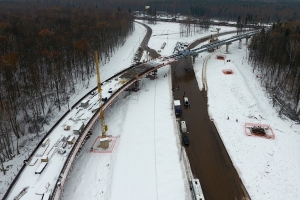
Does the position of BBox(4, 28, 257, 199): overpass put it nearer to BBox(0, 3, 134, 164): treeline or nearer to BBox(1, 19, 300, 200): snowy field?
BBox(1, 19, 300, 200): snowy field

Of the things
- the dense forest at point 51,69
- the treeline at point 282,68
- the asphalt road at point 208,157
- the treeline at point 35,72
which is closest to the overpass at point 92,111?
the treeline at point 35,72

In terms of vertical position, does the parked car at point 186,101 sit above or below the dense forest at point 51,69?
below

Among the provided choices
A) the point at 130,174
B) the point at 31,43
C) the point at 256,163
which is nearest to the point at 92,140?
the point at 130,174

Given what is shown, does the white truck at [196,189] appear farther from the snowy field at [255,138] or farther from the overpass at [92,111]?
the overpass at [92,111]

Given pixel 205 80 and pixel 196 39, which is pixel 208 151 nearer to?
pixel 205 80

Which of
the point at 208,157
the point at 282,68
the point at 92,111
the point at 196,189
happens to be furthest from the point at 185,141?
the point at 282,68

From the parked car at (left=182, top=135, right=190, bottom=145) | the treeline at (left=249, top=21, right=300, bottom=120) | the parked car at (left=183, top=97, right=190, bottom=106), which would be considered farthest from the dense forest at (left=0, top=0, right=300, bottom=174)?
the parked car at (left=182, top=135, right=190, bottom=145)
